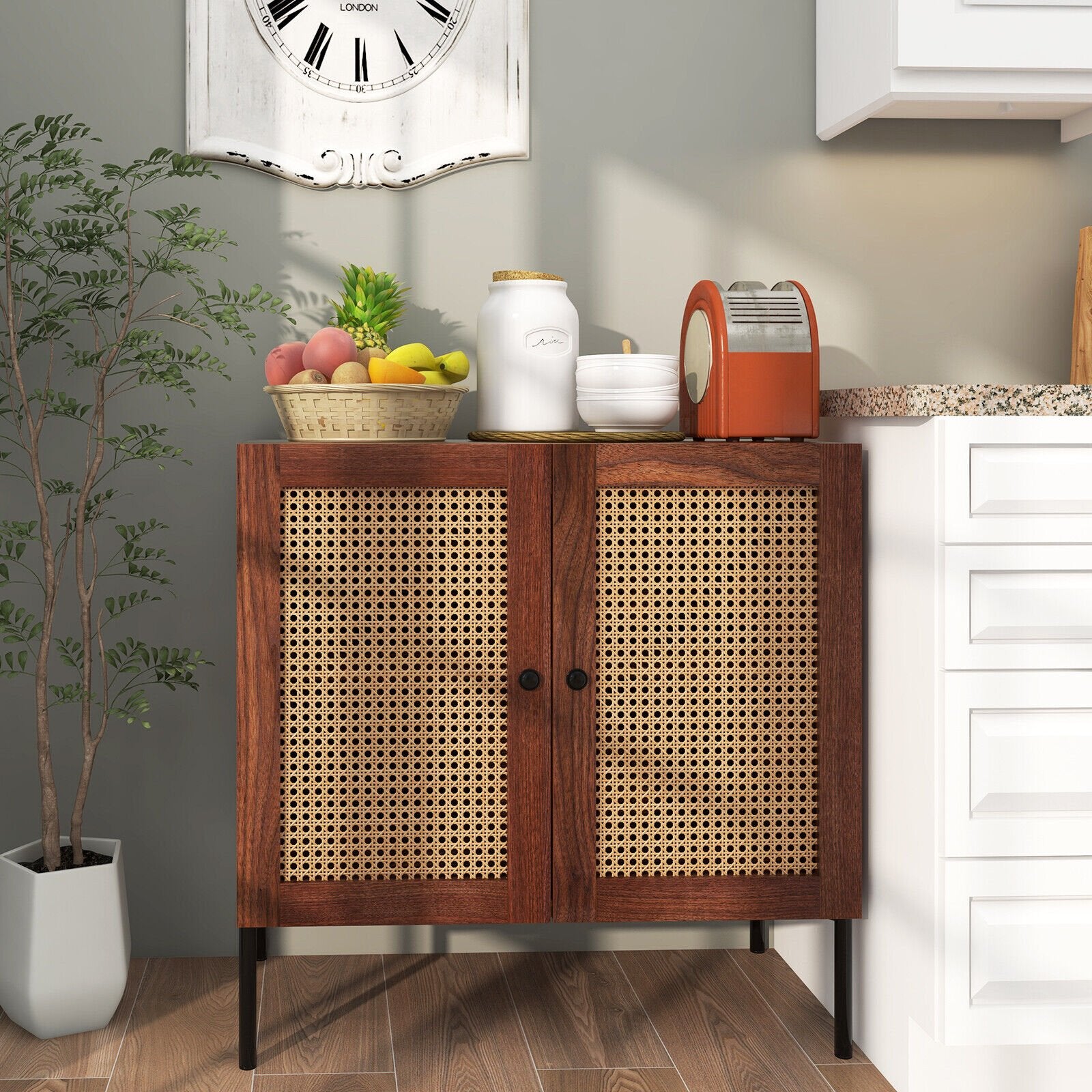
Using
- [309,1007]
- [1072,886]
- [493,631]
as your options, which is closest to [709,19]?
[493,631]

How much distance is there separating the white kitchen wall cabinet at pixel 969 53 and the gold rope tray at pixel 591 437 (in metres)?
0.71

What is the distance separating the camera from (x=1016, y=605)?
5.50 ft

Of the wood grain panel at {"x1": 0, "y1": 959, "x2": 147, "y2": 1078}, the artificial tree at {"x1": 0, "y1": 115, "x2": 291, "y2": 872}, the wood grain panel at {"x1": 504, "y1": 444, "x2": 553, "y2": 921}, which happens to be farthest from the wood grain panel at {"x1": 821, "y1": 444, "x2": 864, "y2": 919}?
the wood grain panel at {"x1": 0, "y1": 959, "x2": 147, "y2": 1078}

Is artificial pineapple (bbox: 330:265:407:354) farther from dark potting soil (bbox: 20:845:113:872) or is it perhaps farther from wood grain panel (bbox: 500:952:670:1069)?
wood grain panel (bbox: 500:952:670:1069)

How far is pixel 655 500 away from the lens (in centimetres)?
186

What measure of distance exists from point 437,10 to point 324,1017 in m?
1.82

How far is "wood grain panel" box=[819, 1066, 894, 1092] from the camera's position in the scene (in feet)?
5.96

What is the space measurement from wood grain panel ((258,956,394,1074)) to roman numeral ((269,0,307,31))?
5.75ft

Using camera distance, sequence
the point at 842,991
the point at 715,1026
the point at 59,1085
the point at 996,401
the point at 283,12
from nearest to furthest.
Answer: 1. the point at 996,401
2. the point at 59,1085
3. the point at 842,991
4. the point at 715,1026
5. the point at 283,12

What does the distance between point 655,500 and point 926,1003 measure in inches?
32.4

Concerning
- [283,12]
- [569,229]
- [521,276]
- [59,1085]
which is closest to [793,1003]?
[59,1085]

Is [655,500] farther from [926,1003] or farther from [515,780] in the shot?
[926,1003]

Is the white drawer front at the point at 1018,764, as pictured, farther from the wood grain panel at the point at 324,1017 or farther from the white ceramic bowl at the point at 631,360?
the wood grain panel at the point at 324,1017

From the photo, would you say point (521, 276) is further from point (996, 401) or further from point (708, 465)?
point (996, 401)
